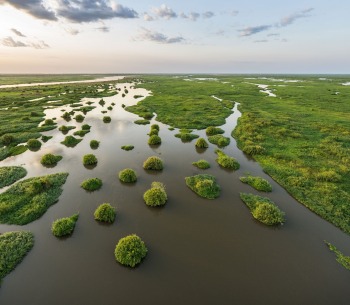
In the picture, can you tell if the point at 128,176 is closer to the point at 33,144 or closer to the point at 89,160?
the point at 89,160

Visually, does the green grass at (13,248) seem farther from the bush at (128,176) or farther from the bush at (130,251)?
the bush at (128,176)

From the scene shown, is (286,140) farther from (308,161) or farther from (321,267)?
(321,267)

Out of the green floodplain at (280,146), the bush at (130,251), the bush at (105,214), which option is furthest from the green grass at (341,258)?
the bush at (105,214)

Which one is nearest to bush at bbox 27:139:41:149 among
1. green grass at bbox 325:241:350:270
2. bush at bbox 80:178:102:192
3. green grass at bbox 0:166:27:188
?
green grass at bbox 0:166:27:188

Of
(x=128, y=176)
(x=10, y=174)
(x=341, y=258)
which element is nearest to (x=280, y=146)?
(x=341, y=258)

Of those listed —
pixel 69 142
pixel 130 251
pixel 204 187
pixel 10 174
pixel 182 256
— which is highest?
pixel 130 251

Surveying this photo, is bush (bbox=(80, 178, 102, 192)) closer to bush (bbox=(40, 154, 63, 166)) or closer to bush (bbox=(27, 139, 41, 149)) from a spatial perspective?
bush (bbox=(40, 154, 63, 166))

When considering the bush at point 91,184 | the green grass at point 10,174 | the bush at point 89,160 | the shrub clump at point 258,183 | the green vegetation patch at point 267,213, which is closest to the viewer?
the green vegetation patch at point 267,213
